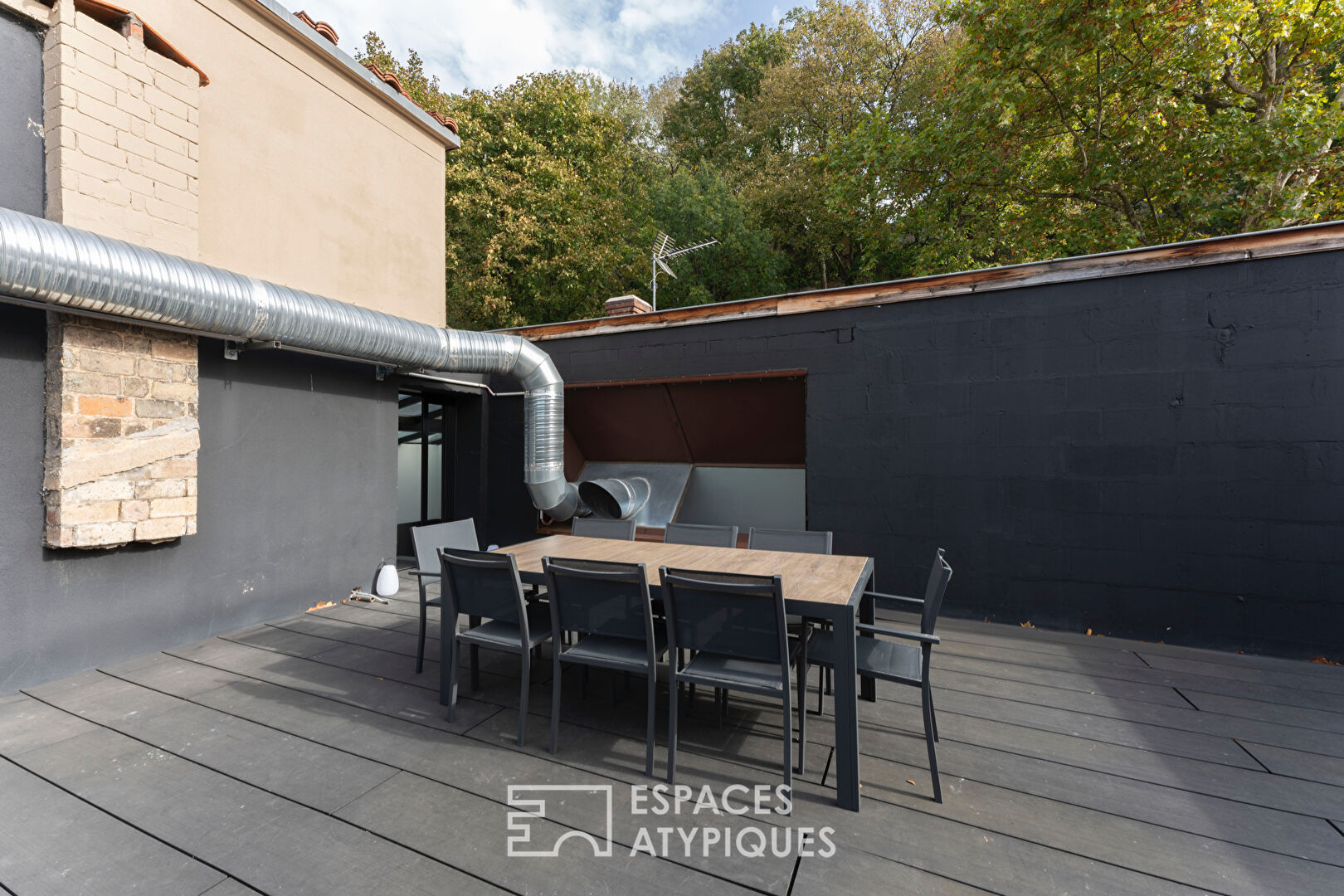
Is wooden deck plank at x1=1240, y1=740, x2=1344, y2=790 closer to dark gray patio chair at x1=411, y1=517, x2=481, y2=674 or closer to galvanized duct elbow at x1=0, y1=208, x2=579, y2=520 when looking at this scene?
dark gray patio chair at x1=411, y1=517, x2=481, y2=674

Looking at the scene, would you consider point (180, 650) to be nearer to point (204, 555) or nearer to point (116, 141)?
point (204, 555)

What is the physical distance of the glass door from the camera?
664cm

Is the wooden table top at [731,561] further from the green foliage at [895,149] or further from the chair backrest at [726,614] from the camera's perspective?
the green foliage at [895,149]

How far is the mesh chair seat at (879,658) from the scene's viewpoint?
2.25 metres

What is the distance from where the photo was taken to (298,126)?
442 cm

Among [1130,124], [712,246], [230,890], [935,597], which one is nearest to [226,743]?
[230,890]

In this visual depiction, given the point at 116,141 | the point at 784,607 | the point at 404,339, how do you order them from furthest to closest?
the point at 404,339 → the point at 116,141 → the point at 784,607

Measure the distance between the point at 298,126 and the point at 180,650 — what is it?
12.8 ft

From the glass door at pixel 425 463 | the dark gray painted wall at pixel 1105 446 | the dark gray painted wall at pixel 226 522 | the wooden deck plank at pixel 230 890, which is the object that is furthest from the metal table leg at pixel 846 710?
the glass door at pixel 425 463

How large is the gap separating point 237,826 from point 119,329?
286 cm

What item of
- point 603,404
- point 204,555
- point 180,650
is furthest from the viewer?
point 603,404

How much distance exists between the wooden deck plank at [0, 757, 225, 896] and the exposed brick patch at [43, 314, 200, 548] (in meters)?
1.60

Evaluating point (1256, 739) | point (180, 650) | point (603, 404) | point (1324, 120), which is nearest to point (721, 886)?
point (1256, 739)

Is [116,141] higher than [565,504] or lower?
higher
